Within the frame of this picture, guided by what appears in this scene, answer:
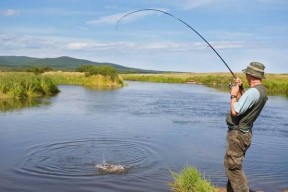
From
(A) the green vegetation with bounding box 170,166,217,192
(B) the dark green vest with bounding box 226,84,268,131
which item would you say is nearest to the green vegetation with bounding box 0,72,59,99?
(A) the green vegetation with bounding box 170,166,217,192

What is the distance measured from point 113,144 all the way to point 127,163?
2425mm

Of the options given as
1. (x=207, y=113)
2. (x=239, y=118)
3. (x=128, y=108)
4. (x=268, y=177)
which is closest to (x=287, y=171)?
(x=268, y=177)

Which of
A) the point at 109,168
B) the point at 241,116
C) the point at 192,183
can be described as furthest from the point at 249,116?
the point at 109,168

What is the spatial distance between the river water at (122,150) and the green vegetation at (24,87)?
681cm

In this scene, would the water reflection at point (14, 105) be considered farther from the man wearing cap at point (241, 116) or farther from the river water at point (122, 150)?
the man wearing cap at point (241, 116)

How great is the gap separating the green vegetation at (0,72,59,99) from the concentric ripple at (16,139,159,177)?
14.9 meters

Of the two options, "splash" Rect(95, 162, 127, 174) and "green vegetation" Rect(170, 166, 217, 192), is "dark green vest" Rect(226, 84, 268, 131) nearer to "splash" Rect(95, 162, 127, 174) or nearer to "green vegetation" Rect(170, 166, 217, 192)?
"green vegetation" Rect(170, 166, 217, 192)

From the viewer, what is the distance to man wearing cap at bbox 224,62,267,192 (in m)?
5.69

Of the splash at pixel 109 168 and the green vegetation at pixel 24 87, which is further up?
the green vegetation at pixel 24 87

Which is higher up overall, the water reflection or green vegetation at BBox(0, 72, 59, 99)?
green vegetation at BBox(0, 72, 59, 99)

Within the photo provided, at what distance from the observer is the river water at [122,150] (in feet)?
27.2

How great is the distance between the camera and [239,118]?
230 inches

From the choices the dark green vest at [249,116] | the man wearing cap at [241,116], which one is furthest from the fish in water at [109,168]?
the dark green vest at [249,116]

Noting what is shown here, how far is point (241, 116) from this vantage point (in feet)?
19.1
